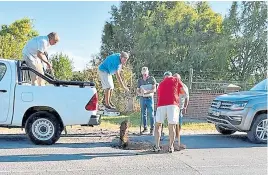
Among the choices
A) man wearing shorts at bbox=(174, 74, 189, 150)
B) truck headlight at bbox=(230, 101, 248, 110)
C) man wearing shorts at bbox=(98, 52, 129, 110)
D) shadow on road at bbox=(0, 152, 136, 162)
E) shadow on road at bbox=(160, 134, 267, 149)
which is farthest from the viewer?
truck headlight at bbox=(230, 101, 248, 110)

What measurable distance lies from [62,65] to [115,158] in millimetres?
14500

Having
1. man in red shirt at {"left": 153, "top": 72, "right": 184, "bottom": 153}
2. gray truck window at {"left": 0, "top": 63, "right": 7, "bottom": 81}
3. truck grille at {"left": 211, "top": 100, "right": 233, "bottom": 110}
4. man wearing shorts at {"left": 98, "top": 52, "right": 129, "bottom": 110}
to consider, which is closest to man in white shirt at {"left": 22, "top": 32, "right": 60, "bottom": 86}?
gray truck window at {"left": 0, "top": 63, "right": 7, "bottom": 81}

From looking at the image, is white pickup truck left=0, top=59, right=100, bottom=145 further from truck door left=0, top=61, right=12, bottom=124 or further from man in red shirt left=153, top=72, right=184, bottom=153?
man in red shirt left=153, top=72, right=184, bottom=153

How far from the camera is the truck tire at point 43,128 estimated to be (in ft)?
27.1

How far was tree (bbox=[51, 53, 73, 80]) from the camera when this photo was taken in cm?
2072

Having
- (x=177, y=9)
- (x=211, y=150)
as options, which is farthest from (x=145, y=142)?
(x=177, y=9)

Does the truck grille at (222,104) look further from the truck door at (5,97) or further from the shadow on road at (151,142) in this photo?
the truck door at (5,97)

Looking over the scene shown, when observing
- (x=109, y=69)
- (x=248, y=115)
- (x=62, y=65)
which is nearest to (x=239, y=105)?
(x=248, y=115)

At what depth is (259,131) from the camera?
970 centimetres

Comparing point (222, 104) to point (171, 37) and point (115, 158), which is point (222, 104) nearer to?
point (115, 158)

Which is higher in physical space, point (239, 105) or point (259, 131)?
point (239, 105)

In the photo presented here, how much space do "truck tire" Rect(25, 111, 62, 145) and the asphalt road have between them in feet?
0.65

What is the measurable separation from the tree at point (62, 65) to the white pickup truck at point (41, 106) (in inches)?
480

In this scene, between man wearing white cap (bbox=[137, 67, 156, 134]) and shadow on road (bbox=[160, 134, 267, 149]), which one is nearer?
shadow on road (bbox=[160, 134, 267, 149])
